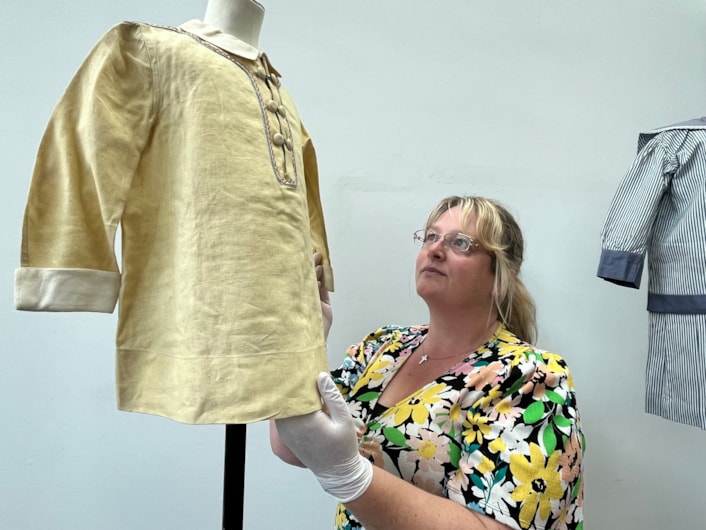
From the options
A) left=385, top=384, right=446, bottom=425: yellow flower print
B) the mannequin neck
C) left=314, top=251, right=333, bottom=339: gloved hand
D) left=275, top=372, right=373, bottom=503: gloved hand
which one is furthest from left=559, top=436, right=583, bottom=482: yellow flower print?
the mannequin neck

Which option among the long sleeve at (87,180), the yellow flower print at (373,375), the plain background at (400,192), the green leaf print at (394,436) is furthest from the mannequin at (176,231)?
the plain background at (400,192)

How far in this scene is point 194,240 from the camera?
646 mm

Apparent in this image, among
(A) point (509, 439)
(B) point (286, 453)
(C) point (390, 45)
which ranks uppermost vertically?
(C) point (390, 45)

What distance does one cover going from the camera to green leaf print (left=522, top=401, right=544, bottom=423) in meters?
0.90

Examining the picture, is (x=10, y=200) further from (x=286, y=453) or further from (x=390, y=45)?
(x=390, y=45)

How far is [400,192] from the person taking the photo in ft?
4.97

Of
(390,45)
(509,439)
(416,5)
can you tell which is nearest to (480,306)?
(509,439)

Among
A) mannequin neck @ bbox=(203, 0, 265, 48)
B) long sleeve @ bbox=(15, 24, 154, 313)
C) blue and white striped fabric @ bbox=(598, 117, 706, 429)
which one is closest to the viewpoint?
long sleeve @ bbox=(15, 24, 154, 313)

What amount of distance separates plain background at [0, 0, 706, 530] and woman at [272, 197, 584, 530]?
0.35 metres

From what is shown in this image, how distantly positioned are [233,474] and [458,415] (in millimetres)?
418

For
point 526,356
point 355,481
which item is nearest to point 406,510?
point 355,481

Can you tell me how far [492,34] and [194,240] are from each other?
4.20 ft

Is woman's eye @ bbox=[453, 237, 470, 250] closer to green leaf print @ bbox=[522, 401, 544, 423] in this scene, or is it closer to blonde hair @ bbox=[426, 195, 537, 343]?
blonde hair @ bbox=[426, 195, 537, 343]

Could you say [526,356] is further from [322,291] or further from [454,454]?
[322,291]
